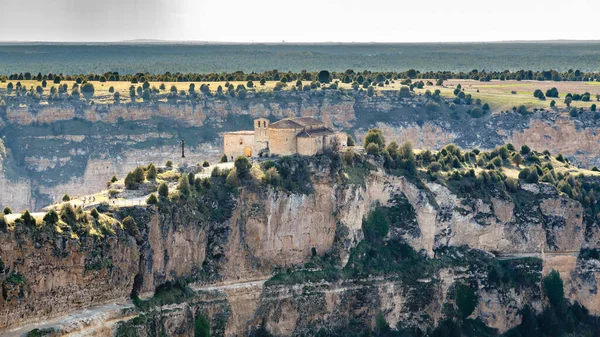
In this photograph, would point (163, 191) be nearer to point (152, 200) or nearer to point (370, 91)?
point (152, 200)

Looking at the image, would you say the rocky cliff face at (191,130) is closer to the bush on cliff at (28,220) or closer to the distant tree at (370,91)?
the distant tree at (370,91)

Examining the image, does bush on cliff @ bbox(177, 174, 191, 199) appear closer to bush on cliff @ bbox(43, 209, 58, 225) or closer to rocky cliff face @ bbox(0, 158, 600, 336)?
rocky cliff face @ bbox(0, 158, 600, 336)

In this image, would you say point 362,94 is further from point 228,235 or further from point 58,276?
point 58,276

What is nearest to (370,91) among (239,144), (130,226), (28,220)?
(239,144)

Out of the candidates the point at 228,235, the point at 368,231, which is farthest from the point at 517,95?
the point at 228,235

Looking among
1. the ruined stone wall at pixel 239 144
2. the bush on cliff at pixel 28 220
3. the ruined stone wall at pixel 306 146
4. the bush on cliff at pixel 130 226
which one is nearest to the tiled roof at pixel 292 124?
the ruined stone wall at pixel 306 146

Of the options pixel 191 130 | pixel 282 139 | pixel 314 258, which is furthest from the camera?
pixel 191 130

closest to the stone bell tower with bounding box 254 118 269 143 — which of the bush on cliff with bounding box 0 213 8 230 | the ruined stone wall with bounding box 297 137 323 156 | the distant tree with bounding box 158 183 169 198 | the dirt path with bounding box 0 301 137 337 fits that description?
the ruined stone wall with bounding box 297 137 323 156
